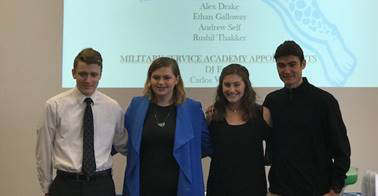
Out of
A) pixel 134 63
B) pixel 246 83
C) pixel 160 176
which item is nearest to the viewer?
pixel 160 176

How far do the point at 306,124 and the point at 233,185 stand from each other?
18.0 inches

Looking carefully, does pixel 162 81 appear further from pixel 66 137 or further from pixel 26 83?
pixel 26 83

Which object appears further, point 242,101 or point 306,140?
point 242,101

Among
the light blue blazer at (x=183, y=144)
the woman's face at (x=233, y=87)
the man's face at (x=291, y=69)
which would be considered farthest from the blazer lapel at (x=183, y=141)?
the man's face at (x=291, y=69)

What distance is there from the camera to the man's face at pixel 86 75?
6.45ft

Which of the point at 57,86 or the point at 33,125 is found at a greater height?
the point at 57,86

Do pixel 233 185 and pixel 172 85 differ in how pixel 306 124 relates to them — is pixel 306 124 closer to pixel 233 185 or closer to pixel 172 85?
pixel 233 185

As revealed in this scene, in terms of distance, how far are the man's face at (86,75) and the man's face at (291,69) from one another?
0.90m

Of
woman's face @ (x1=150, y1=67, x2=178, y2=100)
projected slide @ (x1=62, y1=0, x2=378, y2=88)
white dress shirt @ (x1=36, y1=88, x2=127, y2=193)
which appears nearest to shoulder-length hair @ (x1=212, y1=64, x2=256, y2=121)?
woman's face @ (x1=150, y1=67, x2=178, y2=100)

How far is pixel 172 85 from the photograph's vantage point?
2020 mm

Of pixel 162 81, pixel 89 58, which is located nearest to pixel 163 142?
pixel 162 81

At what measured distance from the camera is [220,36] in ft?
10.0

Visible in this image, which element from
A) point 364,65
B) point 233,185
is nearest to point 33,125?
point 233,185

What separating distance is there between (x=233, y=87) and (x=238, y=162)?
0.37 meters
